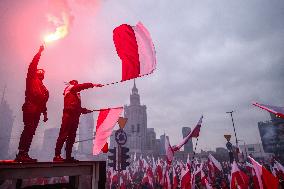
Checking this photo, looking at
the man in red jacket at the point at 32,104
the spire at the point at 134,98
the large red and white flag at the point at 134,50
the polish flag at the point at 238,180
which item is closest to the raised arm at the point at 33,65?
the man in red jacket at the point at 32,104

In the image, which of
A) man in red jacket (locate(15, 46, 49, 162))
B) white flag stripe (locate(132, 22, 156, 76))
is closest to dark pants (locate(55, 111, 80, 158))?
man in red jacket (locate(15, 46, 49, 162))

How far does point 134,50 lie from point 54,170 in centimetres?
387

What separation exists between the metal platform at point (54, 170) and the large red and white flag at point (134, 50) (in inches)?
98.2

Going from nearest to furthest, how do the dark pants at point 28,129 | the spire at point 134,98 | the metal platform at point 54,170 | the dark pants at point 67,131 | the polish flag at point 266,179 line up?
the metal platform at point 54,170, the dark pants at point 28,129, the dark pants at point 67,131, the polish flag at point 266,179, the spire at point 134,98

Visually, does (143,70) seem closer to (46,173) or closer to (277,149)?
(46,173)

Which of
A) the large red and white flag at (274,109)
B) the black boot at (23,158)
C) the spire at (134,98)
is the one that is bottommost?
the black boot at (23,158)

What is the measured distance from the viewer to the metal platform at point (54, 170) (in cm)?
336

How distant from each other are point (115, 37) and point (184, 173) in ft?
34.2

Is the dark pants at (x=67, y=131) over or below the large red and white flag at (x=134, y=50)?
below

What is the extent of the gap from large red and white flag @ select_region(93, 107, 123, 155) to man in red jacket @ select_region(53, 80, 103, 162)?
4.45ft

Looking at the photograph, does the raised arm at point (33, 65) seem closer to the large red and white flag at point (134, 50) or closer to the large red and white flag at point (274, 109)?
the large red and white flag at point (134, 50)

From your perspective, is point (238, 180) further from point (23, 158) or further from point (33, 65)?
point (33, 65)

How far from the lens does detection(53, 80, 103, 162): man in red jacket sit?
513 cm

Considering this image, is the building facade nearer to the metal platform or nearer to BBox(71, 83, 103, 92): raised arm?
BBox(71, 83, 103, 92): raised arm
